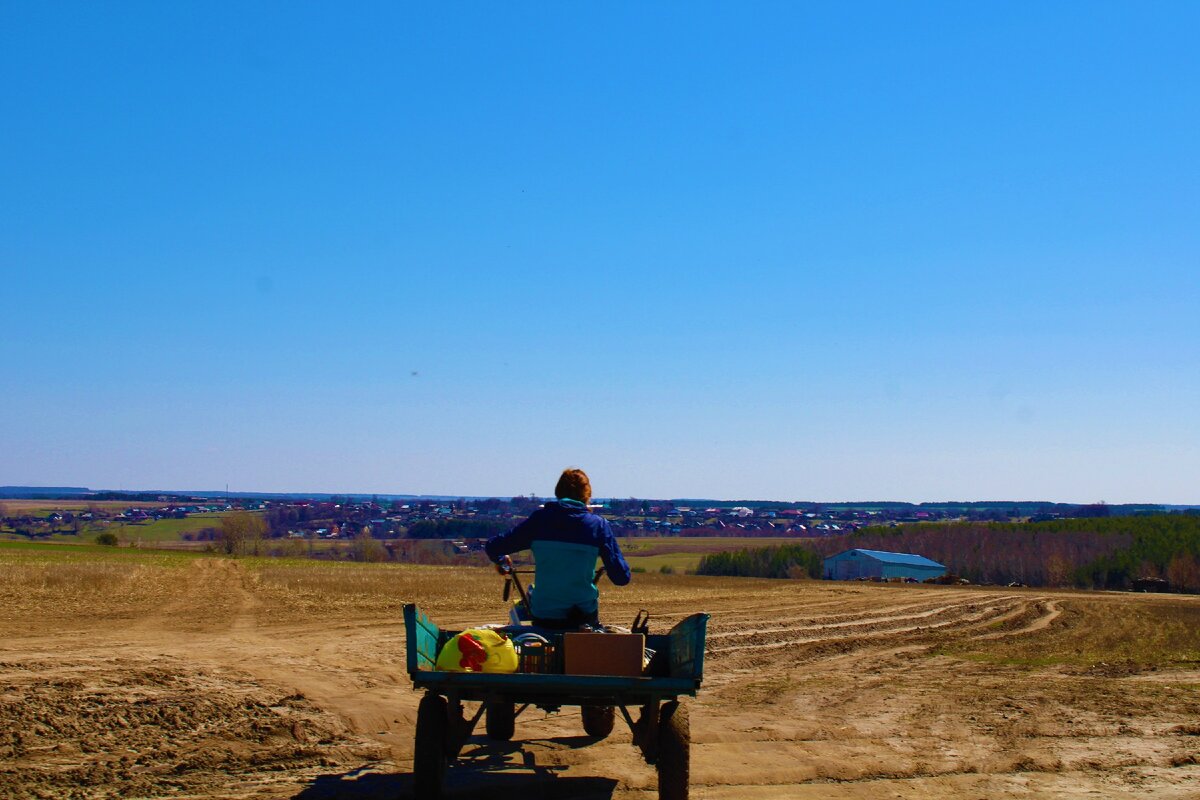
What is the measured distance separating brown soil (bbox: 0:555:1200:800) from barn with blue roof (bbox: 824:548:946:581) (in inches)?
2585

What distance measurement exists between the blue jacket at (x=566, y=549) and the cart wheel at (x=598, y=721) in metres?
1.56

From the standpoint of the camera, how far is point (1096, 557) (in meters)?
89.1

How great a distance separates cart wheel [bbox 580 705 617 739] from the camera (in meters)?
9.60

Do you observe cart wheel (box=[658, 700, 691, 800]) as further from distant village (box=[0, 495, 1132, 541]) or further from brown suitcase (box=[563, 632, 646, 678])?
distant village (box=[0, 495, 1132, 541])

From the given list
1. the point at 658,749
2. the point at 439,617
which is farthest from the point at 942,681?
the point at 439,617

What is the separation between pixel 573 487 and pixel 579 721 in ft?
10.8

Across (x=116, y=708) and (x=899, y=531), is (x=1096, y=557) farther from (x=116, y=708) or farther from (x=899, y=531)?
(x=116, y=708)

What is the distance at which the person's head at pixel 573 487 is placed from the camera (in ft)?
28.0

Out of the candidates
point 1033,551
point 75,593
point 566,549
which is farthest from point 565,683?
point 1033,551

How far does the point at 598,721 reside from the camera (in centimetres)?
964

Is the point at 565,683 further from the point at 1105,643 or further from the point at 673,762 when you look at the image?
the point at 1105,643

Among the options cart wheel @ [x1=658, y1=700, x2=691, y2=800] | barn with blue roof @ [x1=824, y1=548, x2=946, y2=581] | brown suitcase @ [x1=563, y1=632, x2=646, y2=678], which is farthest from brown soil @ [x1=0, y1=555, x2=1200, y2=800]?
barn with blue roof @ [x1=824, y1=548, x2=946, y2=581]

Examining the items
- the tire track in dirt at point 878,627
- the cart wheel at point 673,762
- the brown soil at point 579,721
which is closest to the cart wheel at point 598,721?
the brown soil at point 579,721

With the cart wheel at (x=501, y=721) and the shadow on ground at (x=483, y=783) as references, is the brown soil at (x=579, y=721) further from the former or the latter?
the cart wheel at (x=501, y=721)
